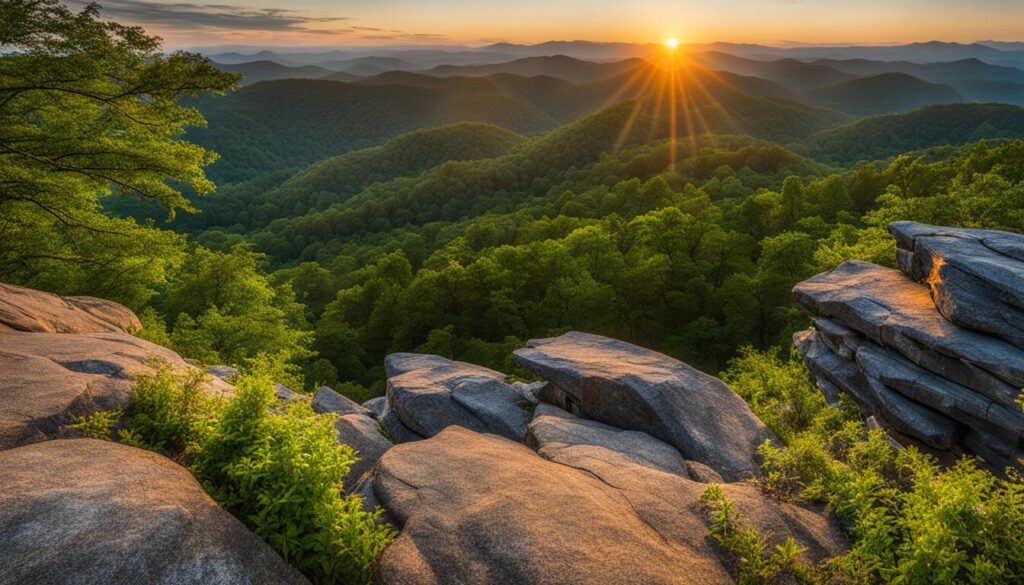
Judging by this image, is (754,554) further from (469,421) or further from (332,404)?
(332,404)

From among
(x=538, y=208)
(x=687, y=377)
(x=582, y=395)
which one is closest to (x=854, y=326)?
(x=687, y=377)

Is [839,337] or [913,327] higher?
[913,327]

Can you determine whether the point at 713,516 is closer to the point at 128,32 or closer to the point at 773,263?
the point at 128,32

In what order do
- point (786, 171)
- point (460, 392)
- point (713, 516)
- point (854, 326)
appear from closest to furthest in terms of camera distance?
point (713, 516), point (854, 326), point (460, 392), point (786, 171)

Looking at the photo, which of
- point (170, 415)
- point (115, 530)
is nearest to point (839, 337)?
point (170, 415)

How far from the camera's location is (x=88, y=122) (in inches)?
902

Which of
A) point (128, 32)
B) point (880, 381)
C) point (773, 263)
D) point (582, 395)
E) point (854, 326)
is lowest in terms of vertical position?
point (773, 263)

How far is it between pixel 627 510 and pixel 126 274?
32899 millimetres

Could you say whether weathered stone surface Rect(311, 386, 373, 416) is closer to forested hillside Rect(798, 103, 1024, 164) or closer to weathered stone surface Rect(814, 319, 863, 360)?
weathered stone surface Rect(814, 319, 863, 360)

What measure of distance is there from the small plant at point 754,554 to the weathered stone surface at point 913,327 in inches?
316

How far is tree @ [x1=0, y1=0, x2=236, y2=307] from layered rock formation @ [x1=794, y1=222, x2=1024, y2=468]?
→ 24798mm

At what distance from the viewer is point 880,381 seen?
15.7m

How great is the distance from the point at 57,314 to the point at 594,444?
18.9 m

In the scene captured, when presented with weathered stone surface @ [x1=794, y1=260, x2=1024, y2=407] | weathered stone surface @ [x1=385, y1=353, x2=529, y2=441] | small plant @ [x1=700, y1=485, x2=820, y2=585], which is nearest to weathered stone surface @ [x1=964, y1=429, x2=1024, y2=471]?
weathered stone surface @ [x1=794, y1=260, x2=1024, y2=407]
